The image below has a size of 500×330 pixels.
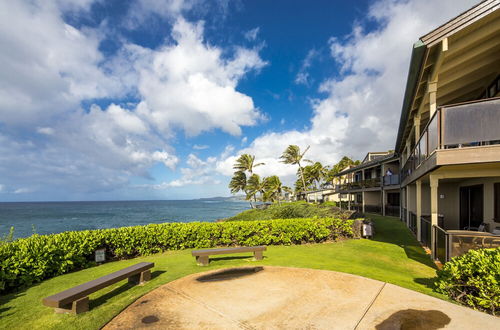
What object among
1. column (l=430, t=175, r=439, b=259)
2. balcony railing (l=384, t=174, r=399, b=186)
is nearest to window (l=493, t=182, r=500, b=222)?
column (l=430, t=175, r=439, b=259)

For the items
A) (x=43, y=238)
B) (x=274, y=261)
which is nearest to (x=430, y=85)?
(x=274, y=261)

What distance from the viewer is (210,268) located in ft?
26.0

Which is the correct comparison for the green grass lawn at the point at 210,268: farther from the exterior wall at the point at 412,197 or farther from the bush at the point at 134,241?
the exterior wall at the point at 412,197

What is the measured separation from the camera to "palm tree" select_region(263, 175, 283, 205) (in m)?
56.8

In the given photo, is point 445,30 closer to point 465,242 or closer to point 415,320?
point 465,242

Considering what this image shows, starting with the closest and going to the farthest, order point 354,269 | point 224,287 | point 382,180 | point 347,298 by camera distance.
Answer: point 347,298
point 224,287
point 354,269
point 382,180

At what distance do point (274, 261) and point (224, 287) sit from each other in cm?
291

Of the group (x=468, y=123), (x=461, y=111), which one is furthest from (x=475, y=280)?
(x=461, y=111)

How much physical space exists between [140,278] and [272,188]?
169 feet

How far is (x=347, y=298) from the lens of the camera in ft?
17.8

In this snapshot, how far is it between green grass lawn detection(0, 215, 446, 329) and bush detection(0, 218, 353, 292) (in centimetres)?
44

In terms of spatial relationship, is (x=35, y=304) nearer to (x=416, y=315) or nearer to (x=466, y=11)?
(x=416, y=315)

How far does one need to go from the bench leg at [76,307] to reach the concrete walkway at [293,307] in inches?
30.3

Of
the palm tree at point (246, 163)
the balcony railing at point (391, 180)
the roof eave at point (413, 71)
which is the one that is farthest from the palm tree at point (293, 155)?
the roof eave at point (413, 71)
